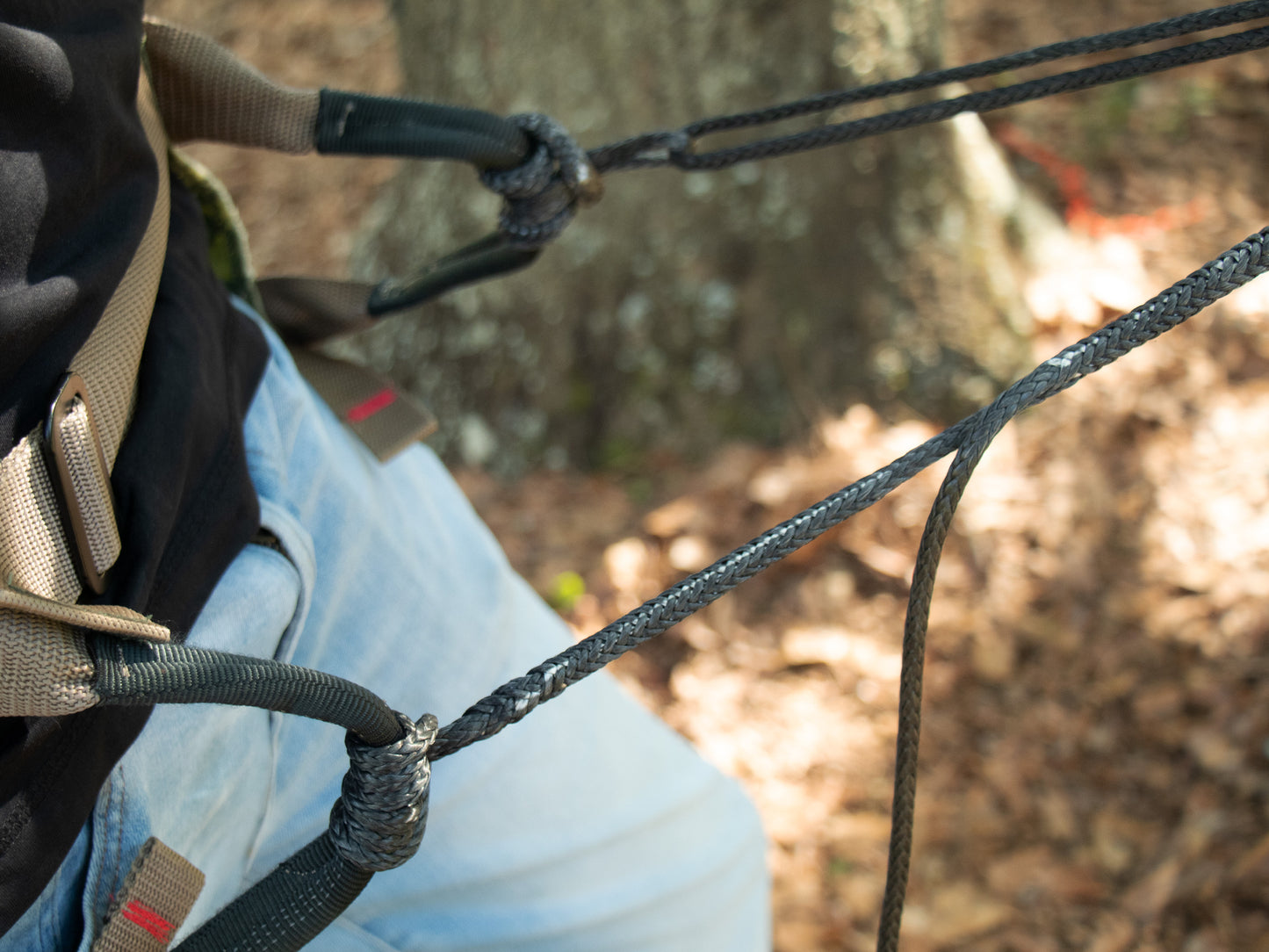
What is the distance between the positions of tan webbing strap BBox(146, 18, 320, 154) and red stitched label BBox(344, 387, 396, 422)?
0.29 meters

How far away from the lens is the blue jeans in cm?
80

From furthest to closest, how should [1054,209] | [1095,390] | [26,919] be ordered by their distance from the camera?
[1054,209] → [1095,390] → [26,919]

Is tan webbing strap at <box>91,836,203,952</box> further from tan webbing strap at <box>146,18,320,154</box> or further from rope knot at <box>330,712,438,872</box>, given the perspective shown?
tan webbing strap at <box>146,18,320,154</box>

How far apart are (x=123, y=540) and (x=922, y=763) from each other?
177cm

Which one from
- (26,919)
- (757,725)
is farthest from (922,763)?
(26,919)

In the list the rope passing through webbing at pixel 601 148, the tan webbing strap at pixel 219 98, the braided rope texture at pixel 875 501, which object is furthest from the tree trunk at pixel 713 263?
the braided rope texture at pixel 875 501

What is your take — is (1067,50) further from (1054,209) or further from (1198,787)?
(1054,209)

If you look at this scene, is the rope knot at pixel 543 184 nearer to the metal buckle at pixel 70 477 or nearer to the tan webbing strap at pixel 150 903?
the metal buckle at pixel 70 477

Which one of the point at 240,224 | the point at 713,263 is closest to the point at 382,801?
the point at 240,224

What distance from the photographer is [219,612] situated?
79 centimetres

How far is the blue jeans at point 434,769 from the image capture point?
801mm

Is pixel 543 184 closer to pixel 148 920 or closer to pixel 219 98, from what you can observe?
pixel 219 98

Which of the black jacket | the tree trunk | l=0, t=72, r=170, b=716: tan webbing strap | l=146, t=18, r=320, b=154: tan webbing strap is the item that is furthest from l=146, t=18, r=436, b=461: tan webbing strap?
the tree trunk

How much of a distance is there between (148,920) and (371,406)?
592 millimetres
